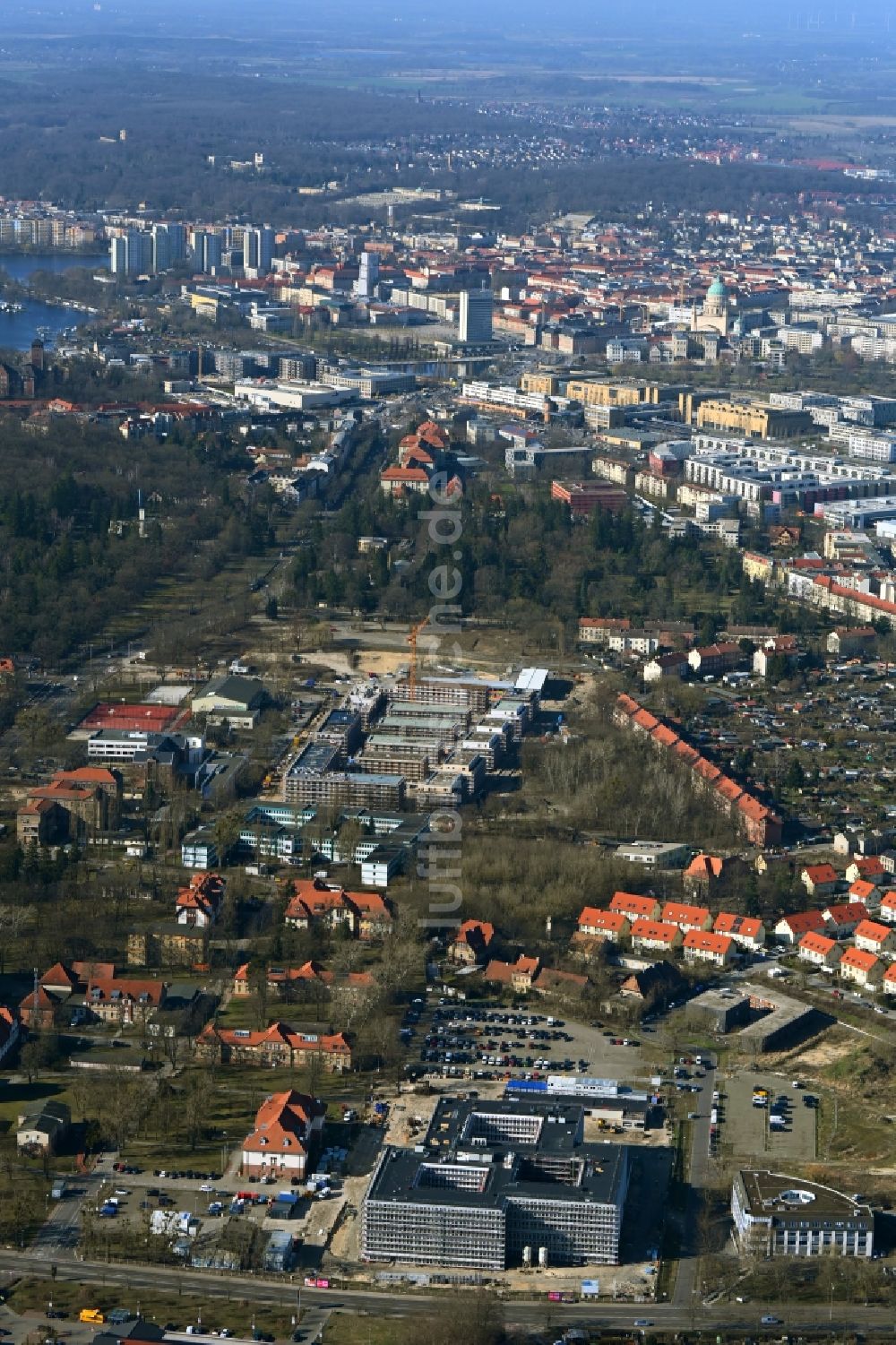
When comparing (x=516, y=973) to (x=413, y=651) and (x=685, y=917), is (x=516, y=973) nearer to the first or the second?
(x=685, y=917)

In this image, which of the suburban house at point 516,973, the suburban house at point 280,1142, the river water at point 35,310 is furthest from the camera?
the river water at point 35,310

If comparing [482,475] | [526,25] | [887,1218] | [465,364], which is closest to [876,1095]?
[887,1218]

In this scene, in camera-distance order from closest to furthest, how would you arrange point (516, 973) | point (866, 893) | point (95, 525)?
point (516, 973) < point (866, 893) < point (95, 525)

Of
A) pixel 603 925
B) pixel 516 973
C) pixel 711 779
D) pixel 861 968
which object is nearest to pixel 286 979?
pixel 516 973

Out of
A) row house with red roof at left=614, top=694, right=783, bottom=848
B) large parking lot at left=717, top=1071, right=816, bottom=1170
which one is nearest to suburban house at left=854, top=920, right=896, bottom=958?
row house with red roof at left=614, top=694, right=783, bottom=848

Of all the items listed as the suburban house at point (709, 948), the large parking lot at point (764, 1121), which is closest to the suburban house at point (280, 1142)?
the large parking lot at point (764, 1121)

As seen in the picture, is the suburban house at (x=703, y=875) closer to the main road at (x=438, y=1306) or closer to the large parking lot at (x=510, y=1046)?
the large parking lot at (x=510, y=1046)

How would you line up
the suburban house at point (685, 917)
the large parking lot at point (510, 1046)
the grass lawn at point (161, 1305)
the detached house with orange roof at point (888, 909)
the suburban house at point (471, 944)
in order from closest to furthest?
the grass lawn at point (161, 1305), the large parking lot at point (510, 1046), the suburban house at point (471, 944), the suburban house at point (685, 917), the detached house with orange roof at point (888, 909)

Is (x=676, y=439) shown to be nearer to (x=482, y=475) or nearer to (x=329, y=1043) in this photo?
(x=482, y=475)
